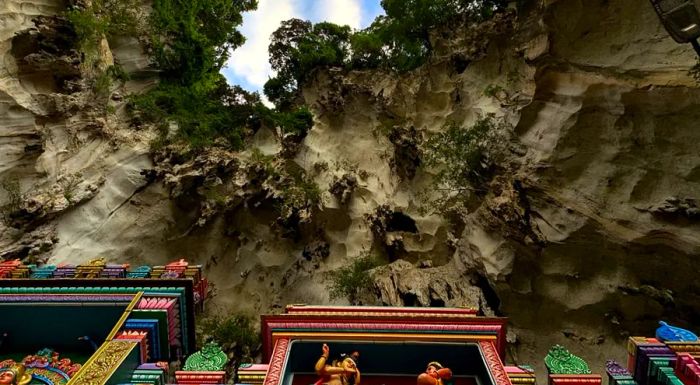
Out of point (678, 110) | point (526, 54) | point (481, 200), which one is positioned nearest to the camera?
point (678, 110)

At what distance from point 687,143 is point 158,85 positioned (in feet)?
61.6

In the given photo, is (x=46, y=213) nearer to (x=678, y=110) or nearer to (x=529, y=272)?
(x=529, y=272)

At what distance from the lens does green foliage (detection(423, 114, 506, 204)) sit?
52.3ft

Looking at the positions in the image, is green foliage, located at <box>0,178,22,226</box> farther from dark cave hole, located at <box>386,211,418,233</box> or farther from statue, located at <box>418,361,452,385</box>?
statue, located at <box>418,361,452,385</box>

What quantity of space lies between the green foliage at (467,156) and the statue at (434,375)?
8.91 m

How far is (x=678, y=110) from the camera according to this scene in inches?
444

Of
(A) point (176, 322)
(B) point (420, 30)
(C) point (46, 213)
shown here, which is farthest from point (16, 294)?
(B) point (420, 30)

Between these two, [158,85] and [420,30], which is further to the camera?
[420,30]

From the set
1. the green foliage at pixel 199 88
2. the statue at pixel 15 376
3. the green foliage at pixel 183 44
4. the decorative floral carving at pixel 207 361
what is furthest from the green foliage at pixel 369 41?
the statue at pixel 15 376

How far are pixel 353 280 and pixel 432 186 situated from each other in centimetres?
460

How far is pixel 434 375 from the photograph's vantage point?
25.1ft

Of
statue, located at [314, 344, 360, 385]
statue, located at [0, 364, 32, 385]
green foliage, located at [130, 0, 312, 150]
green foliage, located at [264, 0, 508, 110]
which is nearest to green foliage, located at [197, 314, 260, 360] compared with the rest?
green foliage, located at [130, 0, 312, 150]

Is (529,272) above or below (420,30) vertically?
below

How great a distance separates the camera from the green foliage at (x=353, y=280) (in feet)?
53.9
